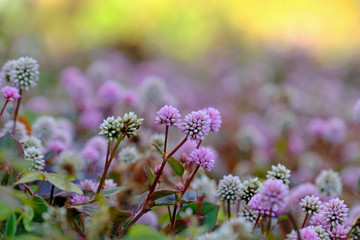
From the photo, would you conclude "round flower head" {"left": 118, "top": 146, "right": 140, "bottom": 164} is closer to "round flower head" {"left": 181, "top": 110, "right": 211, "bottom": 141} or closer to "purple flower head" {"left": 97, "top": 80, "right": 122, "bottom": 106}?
"round flower head" {"left": 181, "top": 110, "right": 211, "bottom": 141}

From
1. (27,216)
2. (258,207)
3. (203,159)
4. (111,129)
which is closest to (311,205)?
(258,207)

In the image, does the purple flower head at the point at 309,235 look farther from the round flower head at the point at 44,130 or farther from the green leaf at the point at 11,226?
the round flower head at the point at 44,130

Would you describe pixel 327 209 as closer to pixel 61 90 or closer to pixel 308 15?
pixel 61 90

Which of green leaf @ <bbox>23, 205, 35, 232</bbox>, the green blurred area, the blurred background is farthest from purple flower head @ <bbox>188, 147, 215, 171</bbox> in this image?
the green blurred area

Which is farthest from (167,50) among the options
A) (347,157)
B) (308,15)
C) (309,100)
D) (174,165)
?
(174,165)

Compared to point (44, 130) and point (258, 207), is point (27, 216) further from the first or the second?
point (44, 130)
